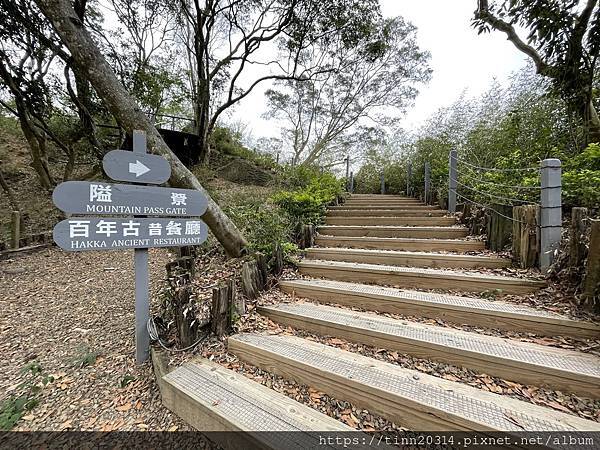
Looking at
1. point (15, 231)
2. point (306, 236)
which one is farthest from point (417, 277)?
point (15, 231)

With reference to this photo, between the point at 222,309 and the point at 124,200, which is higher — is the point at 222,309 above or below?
below

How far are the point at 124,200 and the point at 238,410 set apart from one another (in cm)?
154

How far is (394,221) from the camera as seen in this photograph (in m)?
3.86

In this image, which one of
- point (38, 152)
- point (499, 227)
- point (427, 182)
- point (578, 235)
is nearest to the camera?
point (578, 235)

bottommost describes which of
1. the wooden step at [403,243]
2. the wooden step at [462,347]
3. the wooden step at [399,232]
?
the wooden step at [462,347]

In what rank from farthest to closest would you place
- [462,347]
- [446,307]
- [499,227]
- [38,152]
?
[38,152]
[499,227]
[446,307]
[462,347]

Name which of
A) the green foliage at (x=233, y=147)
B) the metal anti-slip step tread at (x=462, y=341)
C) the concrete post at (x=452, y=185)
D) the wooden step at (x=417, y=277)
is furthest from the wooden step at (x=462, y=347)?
the green foliage at (x=233, y=147)

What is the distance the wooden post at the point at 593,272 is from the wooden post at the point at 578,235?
0.60ft

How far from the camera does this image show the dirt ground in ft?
5.24

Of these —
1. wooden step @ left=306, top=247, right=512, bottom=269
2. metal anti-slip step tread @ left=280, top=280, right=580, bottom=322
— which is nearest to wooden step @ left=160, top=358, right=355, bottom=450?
metal anti-slip step tread @ left=280, top=280, right=580, bottom=322

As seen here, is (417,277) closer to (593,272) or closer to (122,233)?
(593,272)

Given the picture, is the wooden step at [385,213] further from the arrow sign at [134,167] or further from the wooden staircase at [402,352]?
the arrow sign at [134,167]

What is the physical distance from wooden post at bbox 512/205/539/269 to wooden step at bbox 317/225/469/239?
87 centimetres

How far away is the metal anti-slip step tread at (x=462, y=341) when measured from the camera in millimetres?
1336
